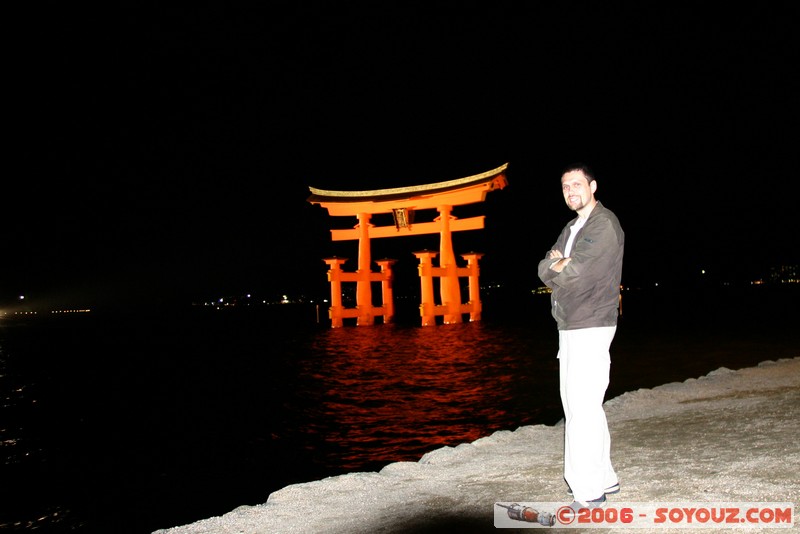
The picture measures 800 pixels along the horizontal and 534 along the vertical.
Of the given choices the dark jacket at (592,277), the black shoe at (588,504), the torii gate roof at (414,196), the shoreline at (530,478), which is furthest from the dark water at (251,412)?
the torii gate roof at (414,196)

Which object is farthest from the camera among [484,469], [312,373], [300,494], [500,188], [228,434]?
[500,188]

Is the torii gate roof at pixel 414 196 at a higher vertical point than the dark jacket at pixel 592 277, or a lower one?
higher

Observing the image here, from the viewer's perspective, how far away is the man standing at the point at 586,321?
2584 millimetres

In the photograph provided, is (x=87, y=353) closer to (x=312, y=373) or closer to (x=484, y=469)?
(x=312, y=373)

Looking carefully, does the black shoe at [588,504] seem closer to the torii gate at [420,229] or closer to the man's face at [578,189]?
the man's face at [578,189]

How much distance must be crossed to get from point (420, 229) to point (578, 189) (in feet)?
85.0

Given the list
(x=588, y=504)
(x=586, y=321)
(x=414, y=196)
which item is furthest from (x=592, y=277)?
(x=414, y=196)

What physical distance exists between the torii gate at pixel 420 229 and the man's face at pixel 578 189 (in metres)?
22.3

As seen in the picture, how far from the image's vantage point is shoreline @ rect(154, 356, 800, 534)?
2.86 meters

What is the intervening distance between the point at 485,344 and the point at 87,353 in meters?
15.1

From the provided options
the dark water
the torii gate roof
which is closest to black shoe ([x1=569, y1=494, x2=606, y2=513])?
the dark water

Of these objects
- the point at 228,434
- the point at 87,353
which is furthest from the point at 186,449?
the point at 87,353

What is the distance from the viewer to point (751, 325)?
22.8 meters

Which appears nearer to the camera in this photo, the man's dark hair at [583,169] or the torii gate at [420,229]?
the man's dark hair at [583,169]
